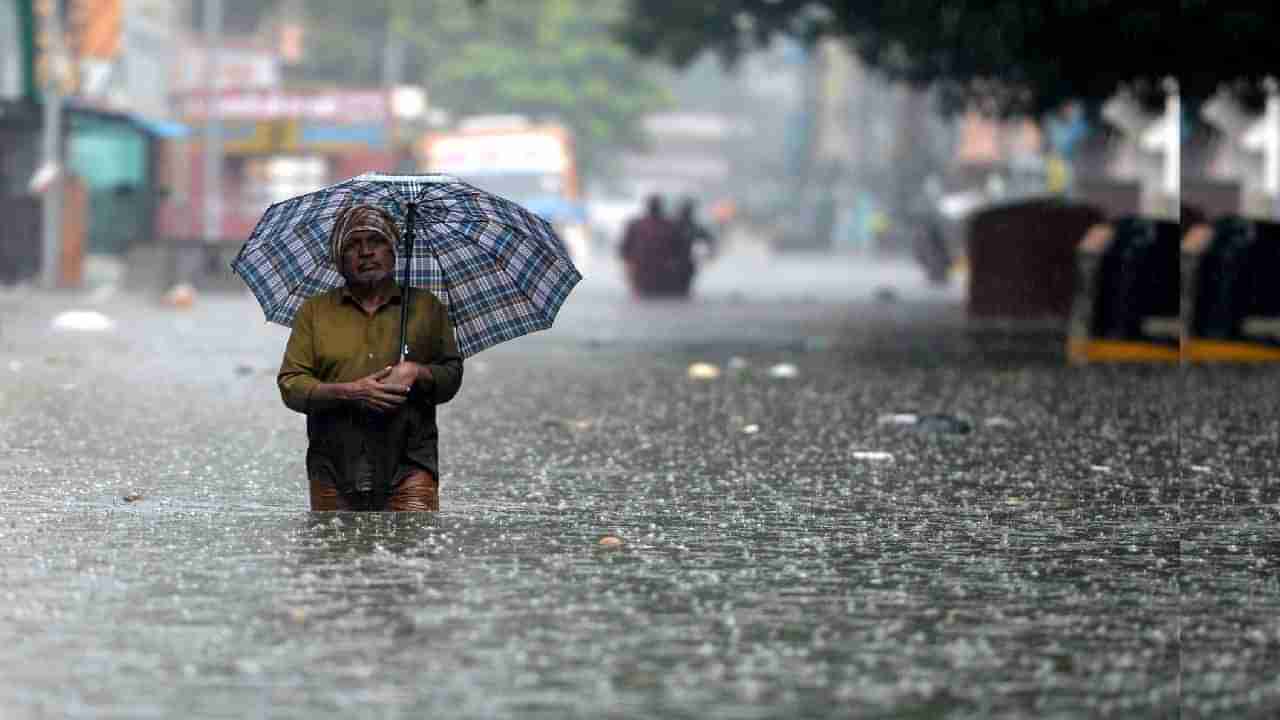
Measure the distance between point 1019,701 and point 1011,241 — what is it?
83.1 feet

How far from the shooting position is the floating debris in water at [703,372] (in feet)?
66.9

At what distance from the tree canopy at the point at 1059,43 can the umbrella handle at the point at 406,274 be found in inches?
559

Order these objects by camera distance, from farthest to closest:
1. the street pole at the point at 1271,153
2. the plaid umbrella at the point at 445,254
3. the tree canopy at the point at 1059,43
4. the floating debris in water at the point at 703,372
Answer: the street pole at the point at 1271,153 → the tree canopy at the point at 1059,43 → the floating debris in water at the point at 703,372 → the plaid umbrella at the point at 445,254

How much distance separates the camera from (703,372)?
2077 cm

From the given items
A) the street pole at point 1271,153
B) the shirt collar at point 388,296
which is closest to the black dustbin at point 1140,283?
the shirt collar at point 388,296

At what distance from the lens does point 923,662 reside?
7359 millimetres

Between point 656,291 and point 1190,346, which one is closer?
point 1190,346

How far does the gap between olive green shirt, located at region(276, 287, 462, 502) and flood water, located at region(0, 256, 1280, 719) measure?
1.18ft

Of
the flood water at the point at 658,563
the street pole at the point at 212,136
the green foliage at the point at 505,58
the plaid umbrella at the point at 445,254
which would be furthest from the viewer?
the green foliage at the point at 505,58

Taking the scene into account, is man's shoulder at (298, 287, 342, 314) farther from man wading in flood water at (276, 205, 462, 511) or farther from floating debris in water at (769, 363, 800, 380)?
floating debris in water at (769, 363, 800, 380)

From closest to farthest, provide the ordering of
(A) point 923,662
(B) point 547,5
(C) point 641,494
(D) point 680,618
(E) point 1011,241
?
1. (A) point 923,662
2. (D) point 680,618
3. (C) point 641,494
4. (E) point 1011,241
5. (B) point 547,5

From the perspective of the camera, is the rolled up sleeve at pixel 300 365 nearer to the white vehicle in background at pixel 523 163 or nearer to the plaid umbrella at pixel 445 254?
the plaid umbrella at pixel 445 254

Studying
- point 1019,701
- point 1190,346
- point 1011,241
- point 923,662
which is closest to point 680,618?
point 923,662

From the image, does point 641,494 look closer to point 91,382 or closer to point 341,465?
point 341,465
